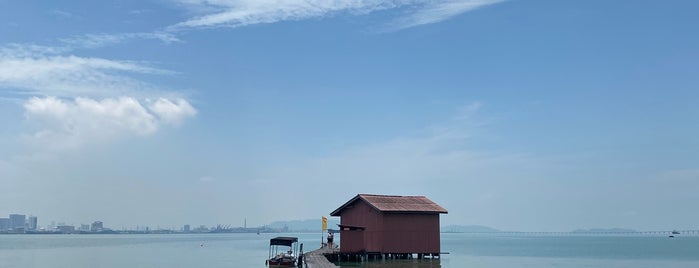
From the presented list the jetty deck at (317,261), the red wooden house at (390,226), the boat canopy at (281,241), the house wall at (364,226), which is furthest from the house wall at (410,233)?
the boat canopy at (281,241)

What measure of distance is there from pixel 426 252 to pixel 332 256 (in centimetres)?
720

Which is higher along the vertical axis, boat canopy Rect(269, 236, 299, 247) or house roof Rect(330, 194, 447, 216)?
house roof Rect(330, 194, 447, 216)

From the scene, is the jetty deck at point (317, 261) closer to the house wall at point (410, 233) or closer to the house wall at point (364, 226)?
the house wall at point (364, 226)

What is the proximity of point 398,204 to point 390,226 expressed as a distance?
201 centimetres

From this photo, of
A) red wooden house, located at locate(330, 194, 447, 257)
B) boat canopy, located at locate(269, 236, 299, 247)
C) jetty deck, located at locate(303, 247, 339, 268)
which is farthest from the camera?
boat canopy, located at locate(269, 236, 299, 247)

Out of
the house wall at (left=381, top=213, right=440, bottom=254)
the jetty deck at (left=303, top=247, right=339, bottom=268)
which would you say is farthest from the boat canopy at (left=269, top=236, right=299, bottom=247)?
the house wall at (left=381, top=213, right=440, bottom=254)

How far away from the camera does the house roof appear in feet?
157

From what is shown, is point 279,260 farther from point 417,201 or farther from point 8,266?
point 8,266

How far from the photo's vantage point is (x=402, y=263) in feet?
153

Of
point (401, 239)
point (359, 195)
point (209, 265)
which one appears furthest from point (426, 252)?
point (209, 265)

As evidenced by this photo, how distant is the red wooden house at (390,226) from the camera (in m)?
47.7

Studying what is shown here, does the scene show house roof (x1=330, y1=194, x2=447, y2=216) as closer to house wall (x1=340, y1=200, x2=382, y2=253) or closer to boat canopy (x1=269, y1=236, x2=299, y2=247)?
house wall (x1=340, y1=200, x2=382, y2=253)

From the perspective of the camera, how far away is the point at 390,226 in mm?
47875

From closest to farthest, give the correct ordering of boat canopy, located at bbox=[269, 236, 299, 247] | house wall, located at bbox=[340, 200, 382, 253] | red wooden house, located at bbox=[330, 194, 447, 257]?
red wooden house, located at bbox=[330, 194, 447, 257], house wall, located at bbox=[340, 200, 382, 253], boat canopy, located at bbox=[269, 236, 299, 247]
